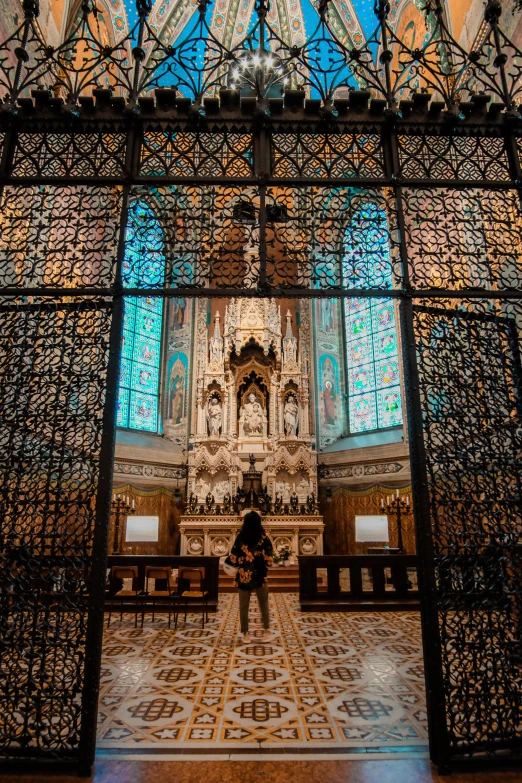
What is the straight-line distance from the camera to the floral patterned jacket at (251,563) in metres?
6.31

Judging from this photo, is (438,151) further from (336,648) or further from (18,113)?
(336,648)

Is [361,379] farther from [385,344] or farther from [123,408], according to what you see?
[123,408]

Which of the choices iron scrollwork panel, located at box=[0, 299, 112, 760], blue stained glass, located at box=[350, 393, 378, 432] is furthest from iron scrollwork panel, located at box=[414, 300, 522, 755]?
blue stained glass, located at box=[350, 393, 378, 432]

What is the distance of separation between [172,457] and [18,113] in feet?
34.5

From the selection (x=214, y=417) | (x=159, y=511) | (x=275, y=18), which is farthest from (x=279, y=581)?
(x=275, y=18)

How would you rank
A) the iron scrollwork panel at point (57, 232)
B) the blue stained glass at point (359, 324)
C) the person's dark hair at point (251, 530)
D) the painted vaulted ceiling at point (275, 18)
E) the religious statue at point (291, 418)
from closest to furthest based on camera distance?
the iron scrollwork panel at point (57, 232), the person's dark hair at point (251, 530), the religious statue at point (291, 418), the painted vaulted ceiling at point (275, 18), the blue stained glass at point (359, 324)

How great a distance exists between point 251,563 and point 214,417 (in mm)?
7641

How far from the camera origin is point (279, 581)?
10.5 meters

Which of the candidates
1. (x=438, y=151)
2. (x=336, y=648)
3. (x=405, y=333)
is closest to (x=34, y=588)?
(x=405, y=333)

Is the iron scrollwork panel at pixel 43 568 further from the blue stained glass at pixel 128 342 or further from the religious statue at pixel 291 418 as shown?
the blue stained glass at pixel 128 342

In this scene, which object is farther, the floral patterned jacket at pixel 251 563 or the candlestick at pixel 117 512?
the candlestick at pixel 117 512

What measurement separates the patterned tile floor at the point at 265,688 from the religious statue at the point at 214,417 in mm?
6929

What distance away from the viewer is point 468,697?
326 cm

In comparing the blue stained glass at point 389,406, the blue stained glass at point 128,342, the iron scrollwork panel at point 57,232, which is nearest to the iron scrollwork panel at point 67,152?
the iron scrollwork panel at point 57,232
